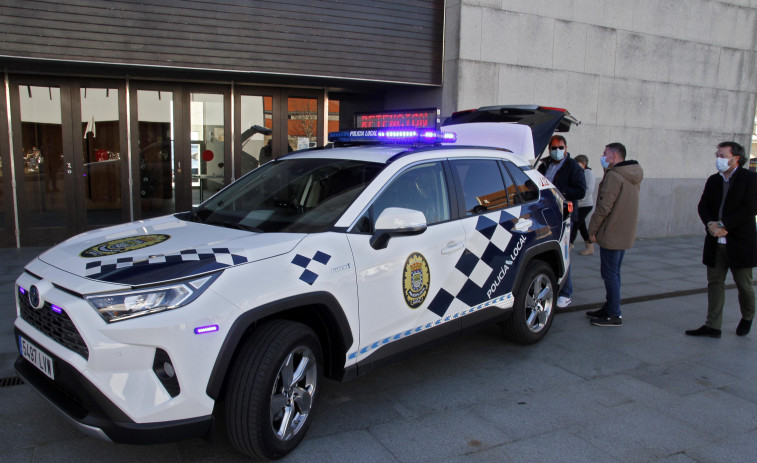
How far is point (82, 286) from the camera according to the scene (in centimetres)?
261

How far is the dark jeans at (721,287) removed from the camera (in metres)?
5.21

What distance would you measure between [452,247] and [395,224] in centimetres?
77

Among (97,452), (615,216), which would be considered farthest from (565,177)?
(97,452)

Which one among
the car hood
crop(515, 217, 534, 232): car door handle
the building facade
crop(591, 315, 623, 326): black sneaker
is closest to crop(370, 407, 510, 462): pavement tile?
the car hood

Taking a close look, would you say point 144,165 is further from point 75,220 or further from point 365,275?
point 365,275

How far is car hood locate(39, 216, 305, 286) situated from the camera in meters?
2.65

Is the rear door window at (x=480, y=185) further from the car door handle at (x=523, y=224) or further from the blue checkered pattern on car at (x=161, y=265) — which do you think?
the blue checkered pattern on car at (x=161, y=265)

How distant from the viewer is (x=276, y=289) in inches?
110

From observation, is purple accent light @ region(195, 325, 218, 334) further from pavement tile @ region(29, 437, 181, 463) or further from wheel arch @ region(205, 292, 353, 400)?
pavement tile @ region(29, 437, 181, 463)

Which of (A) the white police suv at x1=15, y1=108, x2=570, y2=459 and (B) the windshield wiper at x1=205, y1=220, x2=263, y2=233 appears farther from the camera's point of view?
(B) the windshield wiper at x1=205, y1=220, x2=263, y2=233

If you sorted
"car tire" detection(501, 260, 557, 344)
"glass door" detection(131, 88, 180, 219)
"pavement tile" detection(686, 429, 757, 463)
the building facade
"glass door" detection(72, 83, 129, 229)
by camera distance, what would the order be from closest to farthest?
"pavement tile" detection(686, 429, 757, 463) → "car tire" detection(501, 260, 557, 344) → the building facade → "glass door" detection(72, 83, 129, 229) → "glass door" detection(131, 88, 180, 219)

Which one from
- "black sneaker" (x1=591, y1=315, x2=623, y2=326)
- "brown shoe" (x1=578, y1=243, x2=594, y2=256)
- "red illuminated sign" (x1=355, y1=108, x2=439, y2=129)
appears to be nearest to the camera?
"black sneaker" (x1=591, y1=315, x2=623, y2=326)

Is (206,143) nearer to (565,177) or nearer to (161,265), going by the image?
(565,177)

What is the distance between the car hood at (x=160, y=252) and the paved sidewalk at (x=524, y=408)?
3.58 ft
